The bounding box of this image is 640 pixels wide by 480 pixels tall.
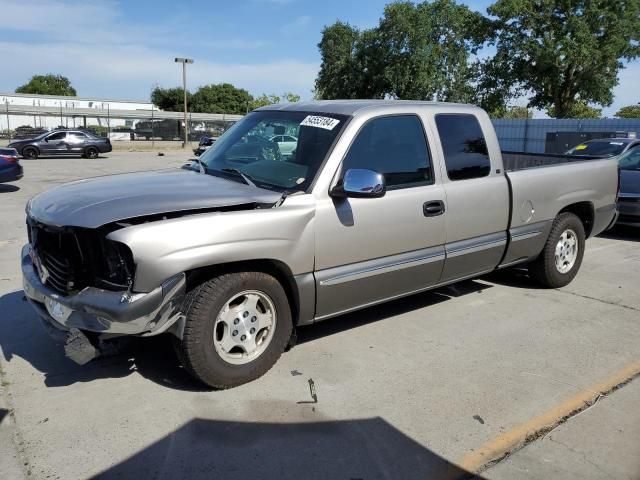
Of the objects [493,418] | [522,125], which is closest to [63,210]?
[493,418]

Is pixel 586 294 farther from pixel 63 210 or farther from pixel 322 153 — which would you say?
pixel 63 210

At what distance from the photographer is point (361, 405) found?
11.3 ft

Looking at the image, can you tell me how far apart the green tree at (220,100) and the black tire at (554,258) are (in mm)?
85331

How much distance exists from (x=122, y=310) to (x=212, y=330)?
555mm

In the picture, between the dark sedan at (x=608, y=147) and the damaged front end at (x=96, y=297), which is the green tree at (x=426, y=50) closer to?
the dark sedan at (x=608, y=147)

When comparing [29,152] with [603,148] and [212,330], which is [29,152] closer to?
[603,148]

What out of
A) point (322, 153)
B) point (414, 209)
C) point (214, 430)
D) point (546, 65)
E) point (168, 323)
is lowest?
point (214, 430)

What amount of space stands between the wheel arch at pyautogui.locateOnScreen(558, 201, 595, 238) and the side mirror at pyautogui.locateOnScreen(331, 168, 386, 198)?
10.0 ft

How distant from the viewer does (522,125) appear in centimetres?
2980

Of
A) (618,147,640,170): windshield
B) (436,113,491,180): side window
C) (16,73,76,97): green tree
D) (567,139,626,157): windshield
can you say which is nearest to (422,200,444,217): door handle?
(436,113,491,180): side window

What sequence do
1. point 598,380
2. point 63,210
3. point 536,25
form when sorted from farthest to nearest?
point 536,25 → point 598,380 → point 63,210

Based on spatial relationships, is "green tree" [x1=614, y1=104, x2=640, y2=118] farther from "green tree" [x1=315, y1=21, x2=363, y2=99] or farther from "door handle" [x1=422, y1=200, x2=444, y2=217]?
"door handle" [x1=422, y1=200, x2=444, y2=217]

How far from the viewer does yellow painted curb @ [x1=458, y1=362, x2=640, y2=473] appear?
2.95 meters

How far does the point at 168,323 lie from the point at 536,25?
38180 millimetres
